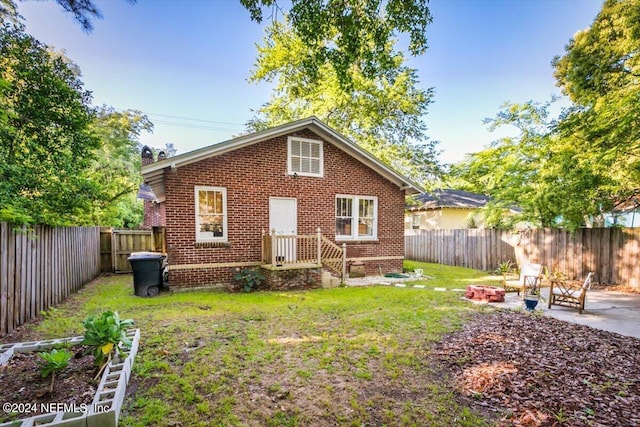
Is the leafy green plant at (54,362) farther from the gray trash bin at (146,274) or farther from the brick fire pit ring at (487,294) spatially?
the brick fire pit ring at (487,294)

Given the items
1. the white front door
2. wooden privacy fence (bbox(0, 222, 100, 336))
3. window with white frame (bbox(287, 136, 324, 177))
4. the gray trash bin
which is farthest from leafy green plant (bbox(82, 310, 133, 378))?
window with white frame (bbox(287, 136, 324, 177))

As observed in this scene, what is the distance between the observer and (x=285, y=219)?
10.3m

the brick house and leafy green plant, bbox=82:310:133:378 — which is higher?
the brick house

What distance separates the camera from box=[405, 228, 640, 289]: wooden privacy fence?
30.3 feet

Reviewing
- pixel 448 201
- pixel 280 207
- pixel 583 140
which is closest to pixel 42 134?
pixel 280 207

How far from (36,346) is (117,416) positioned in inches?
→ 88.4

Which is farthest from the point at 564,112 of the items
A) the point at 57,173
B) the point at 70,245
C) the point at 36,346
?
the point at 70,245

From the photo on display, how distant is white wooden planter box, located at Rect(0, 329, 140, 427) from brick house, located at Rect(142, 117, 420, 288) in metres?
5.23

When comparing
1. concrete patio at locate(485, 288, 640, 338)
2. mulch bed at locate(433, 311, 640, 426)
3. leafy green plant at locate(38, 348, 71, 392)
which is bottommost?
concrete patio at locate(485, 288, 640, 338)

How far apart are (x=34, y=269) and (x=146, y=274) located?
2745 mm

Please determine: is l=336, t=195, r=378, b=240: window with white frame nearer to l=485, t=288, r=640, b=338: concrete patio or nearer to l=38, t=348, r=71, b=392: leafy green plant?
l=485, t=288, r=640, b=338: concrete patio

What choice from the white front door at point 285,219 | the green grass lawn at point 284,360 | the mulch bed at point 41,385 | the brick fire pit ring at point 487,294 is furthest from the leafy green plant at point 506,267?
the mulch bed at point 41,385

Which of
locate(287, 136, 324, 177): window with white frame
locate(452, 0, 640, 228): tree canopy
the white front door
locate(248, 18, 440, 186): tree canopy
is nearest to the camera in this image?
locate(452, 0, 640, 228): tree canopy

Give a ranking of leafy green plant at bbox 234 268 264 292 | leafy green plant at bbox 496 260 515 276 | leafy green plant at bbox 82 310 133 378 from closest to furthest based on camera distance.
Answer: leafy green plant at bbox 82 310 133 378
leafy green plant at bbox 234 268 264 292
leafy green plant at bbox 496 260 515 276
